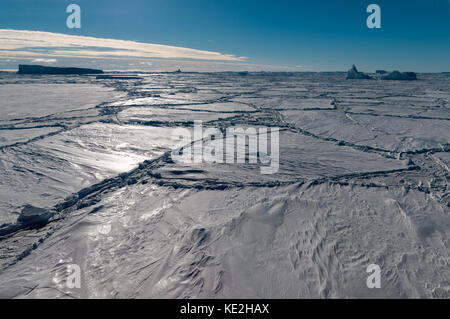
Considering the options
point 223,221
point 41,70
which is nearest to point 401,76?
point 223,221

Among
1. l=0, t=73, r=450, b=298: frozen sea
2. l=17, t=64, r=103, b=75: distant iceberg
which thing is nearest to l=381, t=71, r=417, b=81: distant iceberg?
l=0, t=73, r=450, b=298: frozen sea

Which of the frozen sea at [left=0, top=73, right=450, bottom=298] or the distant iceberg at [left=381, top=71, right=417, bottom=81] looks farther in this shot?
the distant iceberg at [left=381, top=71, right=417, bottom=81]

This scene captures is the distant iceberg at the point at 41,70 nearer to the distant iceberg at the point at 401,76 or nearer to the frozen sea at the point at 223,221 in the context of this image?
the frozen sea at the point at 223,221

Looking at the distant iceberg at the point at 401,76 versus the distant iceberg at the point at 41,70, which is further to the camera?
the distant iceberg at the point at 41,70

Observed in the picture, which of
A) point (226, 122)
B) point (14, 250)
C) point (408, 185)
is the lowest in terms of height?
point (14, 250)

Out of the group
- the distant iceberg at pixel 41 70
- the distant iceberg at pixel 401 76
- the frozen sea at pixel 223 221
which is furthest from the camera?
the distant iceberg at pixel 41 70

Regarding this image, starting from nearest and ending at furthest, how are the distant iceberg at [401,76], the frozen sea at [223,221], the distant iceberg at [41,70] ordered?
the frozen sea at [223,221] → the distant iceberg at [401,76] → the distant iceberg at [41,70]

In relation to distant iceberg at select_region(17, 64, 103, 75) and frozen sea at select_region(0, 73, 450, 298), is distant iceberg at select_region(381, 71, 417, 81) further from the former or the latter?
distant iceberg at select_region(17, 64, 103, 75)

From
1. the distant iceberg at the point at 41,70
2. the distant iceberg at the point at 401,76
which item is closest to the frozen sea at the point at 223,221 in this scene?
the distant iceberg at the point at 401,76
